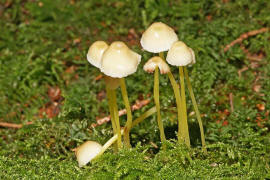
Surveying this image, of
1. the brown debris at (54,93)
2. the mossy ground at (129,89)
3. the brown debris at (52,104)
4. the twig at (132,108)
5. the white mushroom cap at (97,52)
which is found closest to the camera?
the white mushroom cap at (97,52)

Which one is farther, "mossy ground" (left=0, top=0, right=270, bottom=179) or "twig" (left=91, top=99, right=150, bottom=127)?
"twig" (left=91, top=99, right=150, bottom=127)

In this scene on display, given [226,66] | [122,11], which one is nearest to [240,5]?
[226,66]

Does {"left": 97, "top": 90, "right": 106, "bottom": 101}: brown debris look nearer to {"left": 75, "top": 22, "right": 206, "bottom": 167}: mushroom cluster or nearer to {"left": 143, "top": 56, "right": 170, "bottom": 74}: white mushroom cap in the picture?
{"left": 75, "top": 22, "right": 206, "bottom": 167}: mushroom cluster

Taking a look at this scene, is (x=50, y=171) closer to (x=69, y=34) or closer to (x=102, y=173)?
(x=102, y=173)

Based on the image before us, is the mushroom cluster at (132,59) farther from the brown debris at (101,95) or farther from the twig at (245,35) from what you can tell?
the twig at (245,35)

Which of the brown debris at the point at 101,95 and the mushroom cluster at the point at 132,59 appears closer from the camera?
the mushroom cluster at the point at 132,59

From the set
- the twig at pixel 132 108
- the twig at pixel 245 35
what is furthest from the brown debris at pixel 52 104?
the twig at pixel 245 35

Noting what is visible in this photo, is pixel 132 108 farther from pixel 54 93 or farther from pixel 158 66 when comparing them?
pixel 158 66

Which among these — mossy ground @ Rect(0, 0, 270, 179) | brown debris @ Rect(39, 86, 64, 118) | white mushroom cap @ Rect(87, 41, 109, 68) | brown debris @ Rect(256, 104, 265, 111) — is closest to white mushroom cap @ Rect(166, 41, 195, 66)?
white mushroom cap @ Rect(87, 41, 109, 68)
